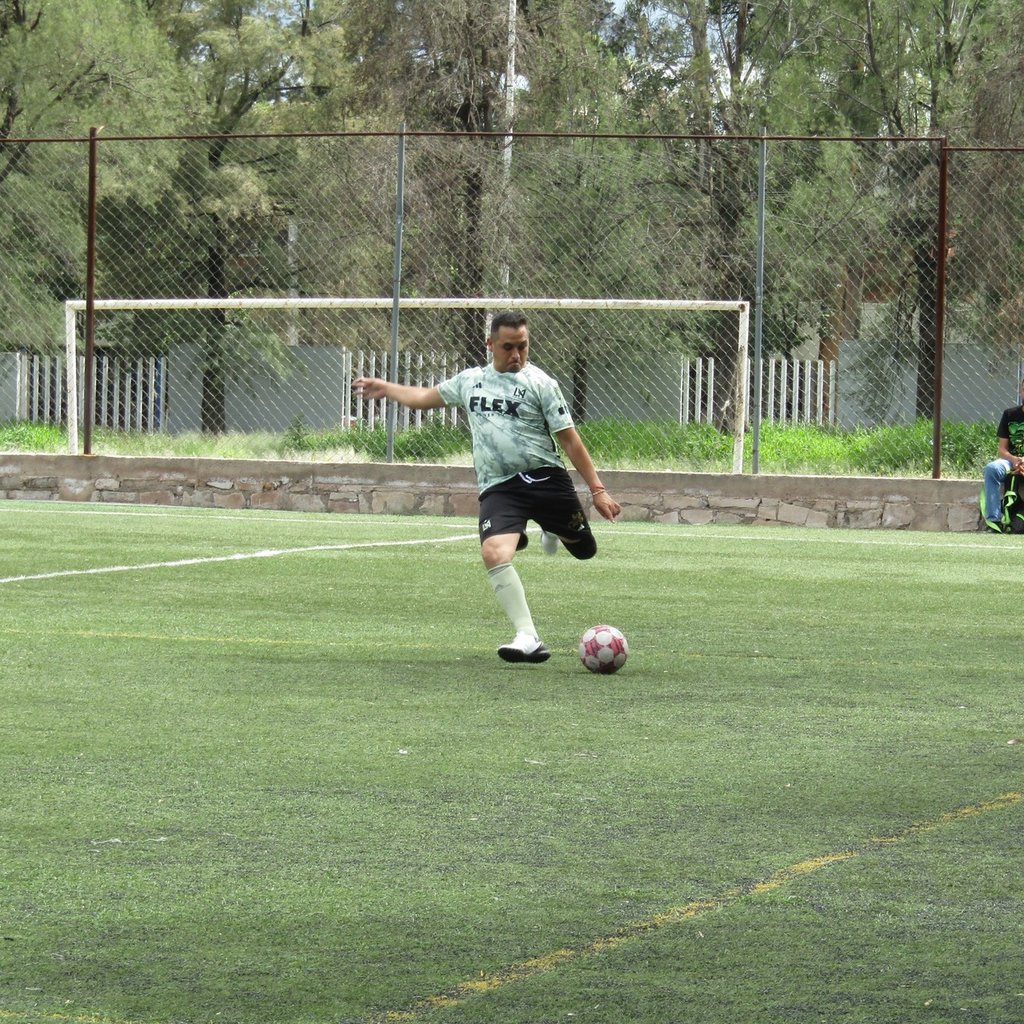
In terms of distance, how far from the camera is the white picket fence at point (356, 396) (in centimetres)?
1955

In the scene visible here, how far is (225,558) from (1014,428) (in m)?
7.59

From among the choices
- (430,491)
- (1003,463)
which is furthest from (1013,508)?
(430,491)

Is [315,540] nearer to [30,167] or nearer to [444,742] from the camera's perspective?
[444,742]

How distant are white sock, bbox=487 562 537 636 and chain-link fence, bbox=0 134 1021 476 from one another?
388 inches

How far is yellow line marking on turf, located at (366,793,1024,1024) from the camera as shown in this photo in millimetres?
3449

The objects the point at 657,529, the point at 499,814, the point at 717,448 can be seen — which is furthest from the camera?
the point at 717,448

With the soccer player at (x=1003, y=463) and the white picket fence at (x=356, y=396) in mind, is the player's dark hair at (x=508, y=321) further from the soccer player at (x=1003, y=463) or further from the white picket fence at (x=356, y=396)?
the white picket fence at (x=356, y=396)

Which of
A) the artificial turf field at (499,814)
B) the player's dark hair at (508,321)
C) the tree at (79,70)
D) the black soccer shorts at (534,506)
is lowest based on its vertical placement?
the artificial turf field at (499,814)

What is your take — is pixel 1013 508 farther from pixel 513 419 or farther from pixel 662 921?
pixel 662 921

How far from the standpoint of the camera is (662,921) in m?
4.01

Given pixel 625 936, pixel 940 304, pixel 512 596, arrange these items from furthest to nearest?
pixel 940 304
pixel 512 596
pixel 625 936

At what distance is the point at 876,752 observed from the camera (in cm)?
620

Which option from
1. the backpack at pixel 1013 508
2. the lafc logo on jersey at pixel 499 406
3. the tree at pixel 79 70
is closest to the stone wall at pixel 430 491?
the backpack at pixel 1013 508

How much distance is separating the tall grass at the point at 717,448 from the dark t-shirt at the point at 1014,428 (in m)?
1.42
